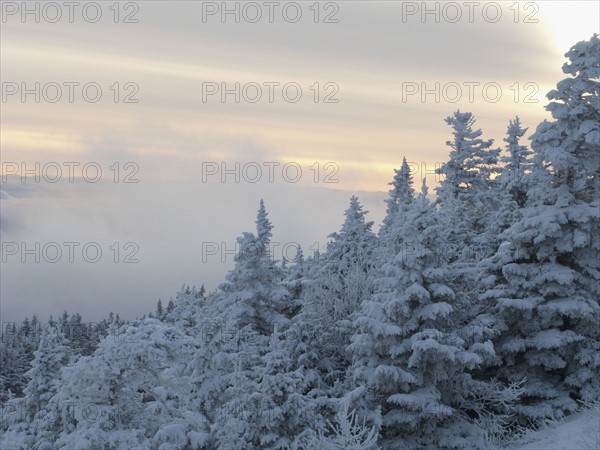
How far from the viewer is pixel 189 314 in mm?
36844

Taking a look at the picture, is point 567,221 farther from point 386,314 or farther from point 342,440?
point 342,440

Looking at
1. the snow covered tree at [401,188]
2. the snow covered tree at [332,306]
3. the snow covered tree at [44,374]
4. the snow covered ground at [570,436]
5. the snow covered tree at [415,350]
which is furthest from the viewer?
the snow covered tree at [401,188]

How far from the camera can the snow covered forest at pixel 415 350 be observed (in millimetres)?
17094

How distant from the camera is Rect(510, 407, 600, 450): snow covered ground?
1647 centimetres

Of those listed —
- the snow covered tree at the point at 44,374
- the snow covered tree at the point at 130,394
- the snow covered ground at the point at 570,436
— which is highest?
the snow covered tree at the point at 130,394

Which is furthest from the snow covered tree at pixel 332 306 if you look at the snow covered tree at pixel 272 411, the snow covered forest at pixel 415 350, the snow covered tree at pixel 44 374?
the snow covered tree at pixel 44 374

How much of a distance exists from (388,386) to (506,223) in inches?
491

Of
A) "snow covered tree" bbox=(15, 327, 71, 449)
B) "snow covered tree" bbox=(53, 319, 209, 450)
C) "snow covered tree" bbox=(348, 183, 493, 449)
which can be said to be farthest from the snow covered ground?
"snow covered tree" bbox=(15, 327, 71, 449)

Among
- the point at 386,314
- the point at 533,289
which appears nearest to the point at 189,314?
the point at 386,314

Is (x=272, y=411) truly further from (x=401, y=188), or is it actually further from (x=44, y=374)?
(x=401, y=188)

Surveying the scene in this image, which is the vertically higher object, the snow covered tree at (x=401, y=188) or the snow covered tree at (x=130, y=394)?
the snow covered tree at (x=401, y=188)

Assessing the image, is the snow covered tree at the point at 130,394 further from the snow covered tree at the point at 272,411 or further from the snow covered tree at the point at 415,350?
the snow covered tree at the point at 415,350

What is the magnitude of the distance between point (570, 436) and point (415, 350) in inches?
211

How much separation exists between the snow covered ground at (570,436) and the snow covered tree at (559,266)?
119 inches
